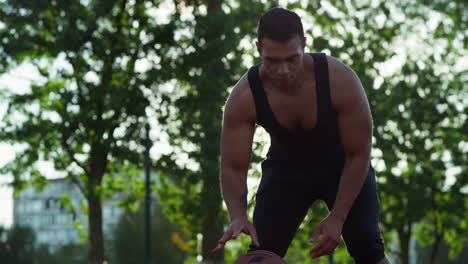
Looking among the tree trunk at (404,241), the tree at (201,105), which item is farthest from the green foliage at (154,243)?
the tree at (201,105)

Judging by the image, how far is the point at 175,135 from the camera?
837 inches

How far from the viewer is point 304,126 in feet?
16.8

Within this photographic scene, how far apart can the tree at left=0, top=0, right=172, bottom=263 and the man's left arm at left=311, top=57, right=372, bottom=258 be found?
1482 cm

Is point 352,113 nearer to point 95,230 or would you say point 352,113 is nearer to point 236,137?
point 236,137

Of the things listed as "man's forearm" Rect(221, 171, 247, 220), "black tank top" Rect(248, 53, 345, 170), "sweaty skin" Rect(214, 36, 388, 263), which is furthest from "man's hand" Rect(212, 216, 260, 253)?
"black tank top" Rect(248, 53, 345, 170)

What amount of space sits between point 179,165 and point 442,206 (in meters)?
10.4

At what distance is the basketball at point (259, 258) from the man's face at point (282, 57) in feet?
3.40

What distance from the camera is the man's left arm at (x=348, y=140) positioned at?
16.1 ft

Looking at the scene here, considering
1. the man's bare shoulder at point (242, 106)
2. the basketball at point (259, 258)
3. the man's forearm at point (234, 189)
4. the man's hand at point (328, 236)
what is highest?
the man's bare shoulder at point (242, 106)

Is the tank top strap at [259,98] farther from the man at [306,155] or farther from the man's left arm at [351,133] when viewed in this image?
the man's left arm at [351,133]

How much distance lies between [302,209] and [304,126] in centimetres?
62

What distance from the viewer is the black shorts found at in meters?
5.17

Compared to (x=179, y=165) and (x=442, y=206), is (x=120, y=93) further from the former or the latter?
(x=442, y=206)

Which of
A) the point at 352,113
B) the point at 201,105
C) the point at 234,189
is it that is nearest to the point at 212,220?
the point at 201,105
